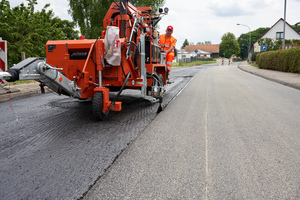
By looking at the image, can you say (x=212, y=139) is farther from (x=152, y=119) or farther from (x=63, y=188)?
(x=63, y=188)

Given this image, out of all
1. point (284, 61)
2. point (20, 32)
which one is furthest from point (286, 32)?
point (20, 32)

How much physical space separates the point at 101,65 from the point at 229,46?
115403mm

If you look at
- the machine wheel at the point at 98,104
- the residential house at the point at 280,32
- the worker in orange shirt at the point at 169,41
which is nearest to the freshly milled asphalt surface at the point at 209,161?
the machine wheel at the point at 98,104

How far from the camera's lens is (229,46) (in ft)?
368

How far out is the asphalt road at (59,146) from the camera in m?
2.46

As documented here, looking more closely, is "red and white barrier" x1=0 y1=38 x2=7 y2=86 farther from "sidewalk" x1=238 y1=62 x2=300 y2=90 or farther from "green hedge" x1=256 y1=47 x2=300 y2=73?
"green hedge" x1=256 y1=47 x2=300 y2=73

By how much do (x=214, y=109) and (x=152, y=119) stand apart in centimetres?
174

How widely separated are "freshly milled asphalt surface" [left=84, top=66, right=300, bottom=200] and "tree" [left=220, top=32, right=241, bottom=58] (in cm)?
11208

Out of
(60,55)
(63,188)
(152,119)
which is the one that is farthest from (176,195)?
(60,55)

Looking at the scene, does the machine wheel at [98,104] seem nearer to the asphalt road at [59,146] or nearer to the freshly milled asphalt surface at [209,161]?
the asphalt road at [59,146]

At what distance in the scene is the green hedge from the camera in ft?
59.0

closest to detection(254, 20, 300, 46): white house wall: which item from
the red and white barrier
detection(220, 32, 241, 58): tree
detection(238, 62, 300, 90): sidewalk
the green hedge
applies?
the green hedge

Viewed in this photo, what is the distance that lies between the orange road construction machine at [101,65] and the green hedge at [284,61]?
15476 millimetres

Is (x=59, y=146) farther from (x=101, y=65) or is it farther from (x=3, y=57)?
(x=3, y=57)
